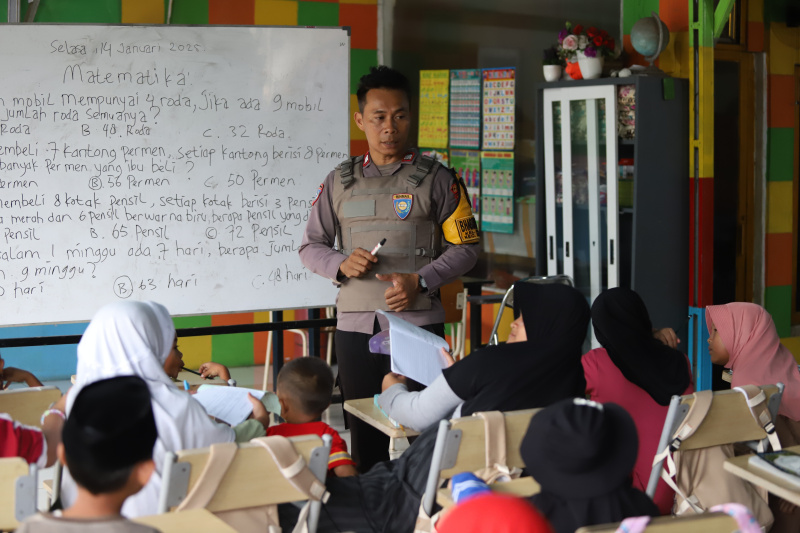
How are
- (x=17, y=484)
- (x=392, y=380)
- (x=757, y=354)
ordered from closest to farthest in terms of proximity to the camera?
(x=17, y=484), (x=392, y=380), (x=757, y=354)

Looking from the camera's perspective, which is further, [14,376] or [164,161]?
[164,161]

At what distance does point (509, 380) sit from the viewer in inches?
87.2

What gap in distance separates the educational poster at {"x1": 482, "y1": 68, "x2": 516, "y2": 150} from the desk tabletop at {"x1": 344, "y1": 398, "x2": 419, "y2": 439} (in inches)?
128

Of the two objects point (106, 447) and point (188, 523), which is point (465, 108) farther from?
point (106, 447)

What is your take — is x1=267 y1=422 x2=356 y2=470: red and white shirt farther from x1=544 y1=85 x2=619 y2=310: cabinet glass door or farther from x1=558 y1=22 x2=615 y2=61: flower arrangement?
x1=558 y1=22 x2=615 y2=61: flower arrangement

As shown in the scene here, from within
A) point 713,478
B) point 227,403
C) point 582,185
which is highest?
point 582,185

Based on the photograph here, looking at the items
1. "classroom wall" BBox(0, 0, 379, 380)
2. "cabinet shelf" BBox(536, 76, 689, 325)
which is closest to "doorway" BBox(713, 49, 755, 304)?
"cabinet shelf" BBox(536, 76, 689, 325)

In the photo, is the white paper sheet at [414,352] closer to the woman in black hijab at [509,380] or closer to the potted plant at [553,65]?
the woman in black hijab at [509,380]

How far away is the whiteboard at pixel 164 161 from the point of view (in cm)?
360

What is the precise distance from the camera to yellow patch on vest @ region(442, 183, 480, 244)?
10.8 ft

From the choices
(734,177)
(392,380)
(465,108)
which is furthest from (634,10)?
(392,380)

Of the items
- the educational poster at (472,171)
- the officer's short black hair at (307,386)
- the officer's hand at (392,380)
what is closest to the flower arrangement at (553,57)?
the educational poster at (472,171)

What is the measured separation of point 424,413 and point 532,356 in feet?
1.12

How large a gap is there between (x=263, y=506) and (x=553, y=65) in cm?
366
